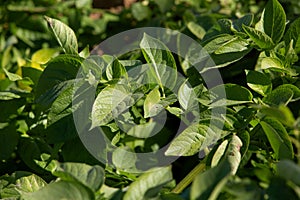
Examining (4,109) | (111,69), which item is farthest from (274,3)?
(4,109)

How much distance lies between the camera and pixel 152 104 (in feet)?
2.60

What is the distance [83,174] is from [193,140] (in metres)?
0.20

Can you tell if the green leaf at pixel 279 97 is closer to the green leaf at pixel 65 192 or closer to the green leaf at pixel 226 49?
the green leaf at pixel 226 49

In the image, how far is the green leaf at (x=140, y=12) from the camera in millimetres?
1548

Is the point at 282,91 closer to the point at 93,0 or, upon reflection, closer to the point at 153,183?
the point at 153,183

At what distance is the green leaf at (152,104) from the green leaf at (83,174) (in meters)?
0.19

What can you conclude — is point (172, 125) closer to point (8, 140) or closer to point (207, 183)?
point (8, 140)

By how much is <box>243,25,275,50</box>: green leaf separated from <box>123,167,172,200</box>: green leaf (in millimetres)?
319

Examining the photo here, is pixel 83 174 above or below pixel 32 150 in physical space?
above

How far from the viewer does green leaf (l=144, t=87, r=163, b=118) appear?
78cm

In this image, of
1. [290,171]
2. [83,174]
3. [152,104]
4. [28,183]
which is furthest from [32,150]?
[290,171]

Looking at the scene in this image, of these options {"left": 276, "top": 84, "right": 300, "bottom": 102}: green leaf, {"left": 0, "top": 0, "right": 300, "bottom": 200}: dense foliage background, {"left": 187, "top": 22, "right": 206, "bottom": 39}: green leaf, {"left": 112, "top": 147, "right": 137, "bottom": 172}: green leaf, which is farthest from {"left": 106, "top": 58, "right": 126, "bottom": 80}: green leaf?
{"left": 187, "top": 22, "right": 206, "bottom": 39}: green leaf

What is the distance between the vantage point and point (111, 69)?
82 centimetres

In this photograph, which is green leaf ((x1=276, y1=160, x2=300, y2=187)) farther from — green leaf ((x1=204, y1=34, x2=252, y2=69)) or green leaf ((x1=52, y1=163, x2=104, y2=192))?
green leaf ((x1=204, y1=34, x2=252, y2=69))
